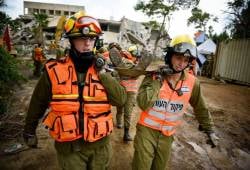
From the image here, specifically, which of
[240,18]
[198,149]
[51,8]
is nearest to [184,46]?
[198,149]

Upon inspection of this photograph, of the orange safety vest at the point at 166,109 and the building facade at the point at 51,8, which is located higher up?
the building facade at the point at 51,8

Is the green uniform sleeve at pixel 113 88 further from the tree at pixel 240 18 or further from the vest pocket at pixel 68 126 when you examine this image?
the tree at pixel 240 18

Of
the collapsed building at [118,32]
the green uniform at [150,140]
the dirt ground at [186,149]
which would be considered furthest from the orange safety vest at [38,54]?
the collapsed building at [118,32]

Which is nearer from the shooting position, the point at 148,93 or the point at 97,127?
the point at 97,127

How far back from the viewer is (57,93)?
7.29 feet

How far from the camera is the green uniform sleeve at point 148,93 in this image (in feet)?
8.80

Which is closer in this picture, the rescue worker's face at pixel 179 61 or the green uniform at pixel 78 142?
the green uniform at pixel 78 142

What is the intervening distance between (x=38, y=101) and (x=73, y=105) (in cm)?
36

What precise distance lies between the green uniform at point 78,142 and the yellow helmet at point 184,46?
889 millimetres

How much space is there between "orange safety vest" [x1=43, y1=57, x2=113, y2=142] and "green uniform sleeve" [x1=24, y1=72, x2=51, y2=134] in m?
0.09

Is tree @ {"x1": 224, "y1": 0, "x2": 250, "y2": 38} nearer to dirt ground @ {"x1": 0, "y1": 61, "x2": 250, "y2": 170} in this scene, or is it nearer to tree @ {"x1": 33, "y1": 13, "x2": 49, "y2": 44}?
dirt ground @ {"x1": 0, "y1": 61, "x2": 250, "y2": 170}

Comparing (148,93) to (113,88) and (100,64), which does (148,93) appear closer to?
(113,88)

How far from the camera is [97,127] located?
2.28 m

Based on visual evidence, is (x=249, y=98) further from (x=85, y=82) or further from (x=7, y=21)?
(x=85, y=82)
